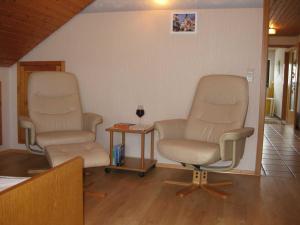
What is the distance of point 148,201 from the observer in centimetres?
264

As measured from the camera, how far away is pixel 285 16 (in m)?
5.42

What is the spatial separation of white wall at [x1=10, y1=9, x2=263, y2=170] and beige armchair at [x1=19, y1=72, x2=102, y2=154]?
39cm

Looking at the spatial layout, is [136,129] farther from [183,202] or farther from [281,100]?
[281,100]

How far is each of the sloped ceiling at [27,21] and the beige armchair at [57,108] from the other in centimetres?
51

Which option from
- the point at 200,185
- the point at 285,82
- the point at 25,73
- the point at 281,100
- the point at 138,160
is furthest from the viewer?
the point at 281,100

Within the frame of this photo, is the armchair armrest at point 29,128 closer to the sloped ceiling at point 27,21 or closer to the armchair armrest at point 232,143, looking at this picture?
the sloped ceiling at point 27,21

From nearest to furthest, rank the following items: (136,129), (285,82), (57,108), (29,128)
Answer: (29,128) → (136,129) → (57,108) → (285,82)

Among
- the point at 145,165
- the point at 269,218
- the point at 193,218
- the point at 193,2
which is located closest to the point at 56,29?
the point at 193,2

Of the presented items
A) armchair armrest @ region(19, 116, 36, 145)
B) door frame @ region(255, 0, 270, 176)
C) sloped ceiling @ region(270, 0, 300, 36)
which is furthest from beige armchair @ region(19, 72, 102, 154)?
sloped ceiling @ region(270, 0, 300, 36)

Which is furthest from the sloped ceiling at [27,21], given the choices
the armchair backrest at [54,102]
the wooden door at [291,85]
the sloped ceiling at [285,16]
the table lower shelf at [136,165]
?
the wooden door at [291,85]

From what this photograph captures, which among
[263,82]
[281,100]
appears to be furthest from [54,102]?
[281,100]

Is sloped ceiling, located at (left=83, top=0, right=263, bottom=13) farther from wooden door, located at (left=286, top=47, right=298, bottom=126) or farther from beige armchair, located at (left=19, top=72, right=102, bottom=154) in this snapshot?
wooden door, located at (left=286, top=47, right=298, bottom=126)

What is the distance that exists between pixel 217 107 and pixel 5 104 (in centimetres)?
273

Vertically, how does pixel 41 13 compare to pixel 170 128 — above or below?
above
